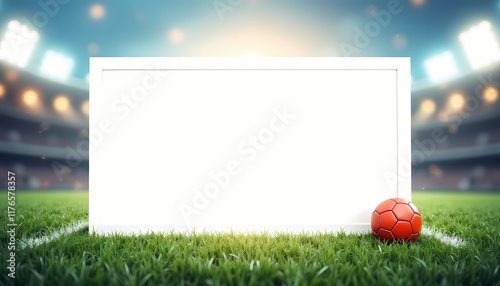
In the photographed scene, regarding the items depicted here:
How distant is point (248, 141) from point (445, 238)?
2.11 meters

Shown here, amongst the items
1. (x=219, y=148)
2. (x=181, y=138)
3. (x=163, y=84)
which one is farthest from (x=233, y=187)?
(x=163, y=84)

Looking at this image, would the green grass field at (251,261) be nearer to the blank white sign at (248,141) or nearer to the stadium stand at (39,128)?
the blank white sign at (248,141)

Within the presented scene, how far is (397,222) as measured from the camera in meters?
2.90

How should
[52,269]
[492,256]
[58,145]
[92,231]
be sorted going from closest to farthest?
[52,269]
[492,256]
[92,231]
[58,145]

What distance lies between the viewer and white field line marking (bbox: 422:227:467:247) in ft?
10.1

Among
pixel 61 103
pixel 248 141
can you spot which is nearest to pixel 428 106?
pixel 248 141

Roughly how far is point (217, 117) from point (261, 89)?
505 mm

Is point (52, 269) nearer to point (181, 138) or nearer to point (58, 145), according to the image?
point (181, 138)

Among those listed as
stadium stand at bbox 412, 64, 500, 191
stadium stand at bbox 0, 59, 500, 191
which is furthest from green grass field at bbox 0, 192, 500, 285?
stadium stand at bbox 412, 64, 500, 191

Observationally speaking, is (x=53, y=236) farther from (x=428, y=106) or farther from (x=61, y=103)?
(x=428, y=106)

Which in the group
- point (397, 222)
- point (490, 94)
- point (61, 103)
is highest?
point (490, 94)

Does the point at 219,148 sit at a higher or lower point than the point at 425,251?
higher

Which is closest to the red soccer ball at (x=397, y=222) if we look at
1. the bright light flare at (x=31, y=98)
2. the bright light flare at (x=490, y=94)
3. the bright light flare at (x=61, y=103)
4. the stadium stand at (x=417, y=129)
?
the stadium stand at (x=417, y=129)

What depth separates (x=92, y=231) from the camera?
324cm
